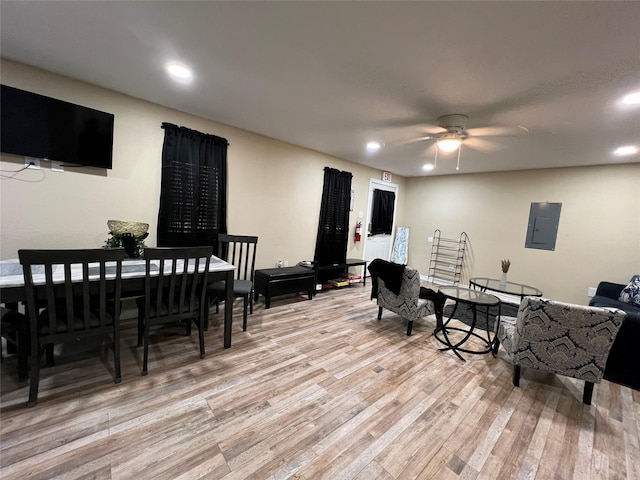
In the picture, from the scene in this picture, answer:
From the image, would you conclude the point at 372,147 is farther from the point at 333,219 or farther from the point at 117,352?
the point at 117,352

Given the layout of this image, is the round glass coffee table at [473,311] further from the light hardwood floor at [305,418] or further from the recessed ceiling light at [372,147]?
the recessed ceiling light at [372,147]

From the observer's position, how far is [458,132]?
2887mm

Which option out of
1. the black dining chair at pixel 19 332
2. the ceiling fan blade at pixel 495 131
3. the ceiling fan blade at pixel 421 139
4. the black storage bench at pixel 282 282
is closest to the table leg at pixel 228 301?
the black storage bench at pixel 282 282

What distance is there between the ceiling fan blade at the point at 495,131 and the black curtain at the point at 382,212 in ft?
9.27

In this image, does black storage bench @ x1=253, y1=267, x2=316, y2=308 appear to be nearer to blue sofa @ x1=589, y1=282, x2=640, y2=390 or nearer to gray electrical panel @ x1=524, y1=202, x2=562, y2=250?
blue sofa @ x1=589, y1=282, x2=640, y2=390

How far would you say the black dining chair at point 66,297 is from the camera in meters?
1.68

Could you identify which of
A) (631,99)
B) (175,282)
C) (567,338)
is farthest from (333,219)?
(631,99)

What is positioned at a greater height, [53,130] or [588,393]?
[53,130]

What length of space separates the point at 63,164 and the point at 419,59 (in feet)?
10.9

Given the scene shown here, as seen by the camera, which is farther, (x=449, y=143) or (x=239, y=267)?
(x=239, y=267)

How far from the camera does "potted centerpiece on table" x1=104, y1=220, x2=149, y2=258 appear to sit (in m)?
2.57

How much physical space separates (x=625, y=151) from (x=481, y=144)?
177 cm

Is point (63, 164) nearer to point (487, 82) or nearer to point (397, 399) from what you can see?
point (397, 399)

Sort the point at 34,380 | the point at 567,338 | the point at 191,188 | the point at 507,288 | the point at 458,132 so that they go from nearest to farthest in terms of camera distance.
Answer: the point at 34,380 < the point at 567,338 < the point at 458,132 < the point at 191,188 < the point at 507,288
